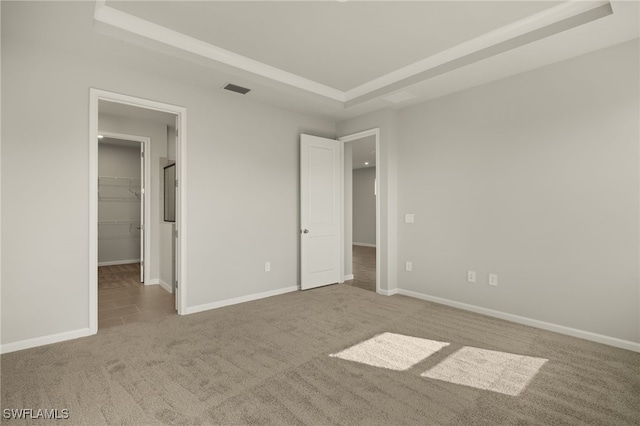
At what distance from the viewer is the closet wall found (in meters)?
7.00

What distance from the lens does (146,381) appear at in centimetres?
227

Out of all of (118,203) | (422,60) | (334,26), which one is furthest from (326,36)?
(118,203)

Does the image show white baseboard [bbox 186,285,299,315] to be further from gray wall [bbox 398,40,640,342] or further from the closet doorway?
gray wall [bbox 398,40,640,342]

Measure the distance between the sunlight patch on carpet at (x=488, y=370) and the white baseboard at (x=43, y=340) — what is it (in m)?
3.00

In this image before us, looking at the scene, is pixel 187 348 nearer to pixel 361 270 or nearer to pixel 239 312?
pixel 239 312

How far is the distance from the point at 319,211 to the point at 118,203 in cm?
501

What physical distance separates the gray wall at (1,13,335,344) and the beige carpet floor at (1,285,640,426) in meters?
0.48

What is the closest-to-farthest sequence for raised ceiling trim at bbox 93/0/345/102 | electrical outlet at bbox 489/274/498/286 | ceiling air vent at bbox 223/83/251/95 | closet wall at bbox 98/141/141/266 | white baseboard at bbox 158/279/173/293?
raised ceiling trim at bbox 93/0/345/102 → electrical outlet at bbox 489/274/498/286 → ceiling air vent at bbox 223/83/251/95 → white baseboard at bbox 158/279/173/293 → closet wall at bbox 98/141/141/266

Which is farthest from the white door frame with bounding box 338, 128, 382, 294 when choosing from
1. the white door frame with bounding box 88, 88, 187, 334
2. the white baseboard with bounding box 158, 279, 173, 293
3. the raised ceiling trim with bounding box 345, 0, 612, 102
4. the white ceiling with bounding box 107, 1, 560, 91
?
the white baseboard with bounding box 158, 279, 173, 293

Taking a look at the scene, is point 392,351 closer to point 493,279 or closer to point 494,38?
point 493,279

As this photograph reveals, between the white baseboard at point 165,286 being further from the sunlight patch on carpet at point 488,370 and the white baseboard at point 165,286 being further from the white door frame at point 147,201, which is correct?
the sunlight patch on carpet at point 488,370

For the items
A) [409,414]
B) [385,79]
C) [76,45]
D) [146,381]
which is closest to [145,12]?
[76,45]

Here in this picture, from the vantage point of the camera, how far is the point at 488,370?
243 cm

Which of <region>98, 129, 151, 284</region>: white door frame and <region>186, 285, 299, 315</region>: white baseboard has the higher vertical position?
<region>98, 129, 151, 284</region>: white door frame
